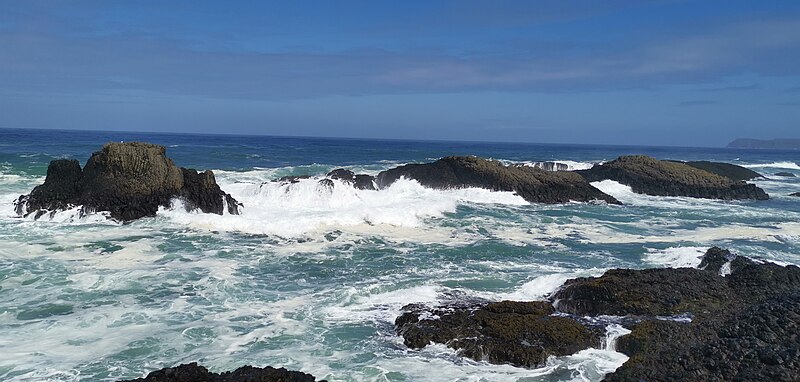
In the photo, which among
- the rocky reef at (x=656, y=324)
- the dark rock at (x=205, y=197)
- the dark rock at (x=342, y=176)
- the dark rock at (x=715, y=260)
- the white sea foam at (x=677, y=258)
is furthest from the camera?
the dark rock at (x=342, y=176)

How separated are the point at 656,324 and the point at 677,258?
5757mm

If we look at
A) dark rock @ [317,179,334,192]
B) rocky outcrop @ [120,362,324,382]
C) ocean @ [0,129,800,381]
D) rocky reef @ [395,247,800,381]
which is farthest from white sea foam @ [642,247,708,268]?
dark rock @ [317,179,334,192]

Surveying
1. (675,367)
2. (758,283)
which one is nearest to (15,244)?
(675,367)

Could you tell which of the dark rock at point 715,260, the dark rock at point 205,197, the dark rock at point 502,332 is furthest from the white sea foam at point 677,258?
the dark rock at point 205,197

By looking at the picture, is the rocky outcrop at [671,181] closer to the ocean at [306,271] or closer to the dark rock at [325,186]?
the ocean at [306,271]

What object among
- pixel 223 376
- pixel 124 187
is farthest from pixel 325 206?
pixel 223 376

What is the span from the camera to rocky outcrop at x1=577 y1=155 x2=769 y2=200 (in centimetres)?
3042

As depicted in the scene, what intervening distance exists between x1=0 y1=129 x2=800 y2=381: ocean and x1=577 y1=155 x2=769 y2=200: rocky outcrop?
596 centimetres

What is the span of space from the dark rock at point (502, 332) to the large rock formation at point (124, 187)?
12.0 m

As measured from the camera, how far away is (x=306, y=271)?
41.1 feet

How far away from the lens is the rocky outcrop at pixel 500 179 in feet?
86.7

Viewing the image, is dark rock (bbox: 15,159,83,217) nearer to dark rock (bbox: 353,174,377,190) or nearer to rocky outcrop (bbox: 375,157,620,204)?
dark rock (bbox: 353,174,377,190)

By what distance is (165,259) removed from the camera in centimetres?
1323

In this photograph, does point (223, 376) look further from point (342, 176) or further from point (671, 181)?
point (671, 181)
